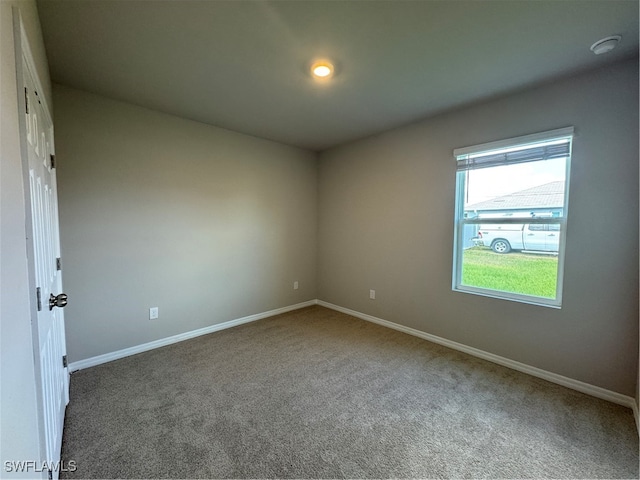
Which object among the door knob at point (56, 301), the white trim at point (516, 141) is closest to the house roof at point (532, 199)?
the white trim at point (516, 141)

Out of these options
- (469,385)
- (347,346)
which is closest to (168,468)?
(347,346)

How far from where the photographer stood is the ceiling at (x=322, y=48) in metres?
1.58

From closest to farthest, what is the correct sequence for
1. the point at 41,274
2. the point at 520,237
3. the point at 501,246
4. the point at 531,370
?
the point at 41,274 → the point at 531,370 → the point at 520,237 → the point at 501,246

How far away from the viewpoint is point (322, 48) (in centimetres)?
190

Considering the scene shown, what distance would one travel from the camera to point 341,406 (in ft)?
6.70

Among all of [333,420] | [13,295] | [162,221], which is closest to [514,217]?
[333,420]

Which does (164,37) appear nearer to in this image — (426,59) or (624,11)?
(426,59)

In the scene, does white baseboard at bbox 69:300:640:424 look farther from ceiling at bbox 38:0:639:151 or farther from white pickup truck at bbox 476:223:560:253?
ceiling at bbox 38:0:639:151

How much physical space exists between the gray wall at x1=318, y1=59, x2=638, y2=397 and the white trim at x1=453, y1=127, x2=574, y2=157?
0.18 ft

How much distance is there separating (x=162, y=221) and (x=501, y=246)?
140 inches

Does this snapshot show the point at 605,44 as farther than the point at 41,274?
Yes

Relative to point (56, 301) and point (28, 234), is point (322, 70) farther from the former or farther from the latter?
point (56, 301)

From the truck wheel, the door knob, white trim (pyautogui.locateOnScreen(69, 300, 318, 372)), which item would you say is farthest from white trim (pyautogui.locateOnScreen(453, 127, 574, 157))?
the door knob

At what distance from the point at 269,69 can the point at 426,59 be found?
1.19 meters
